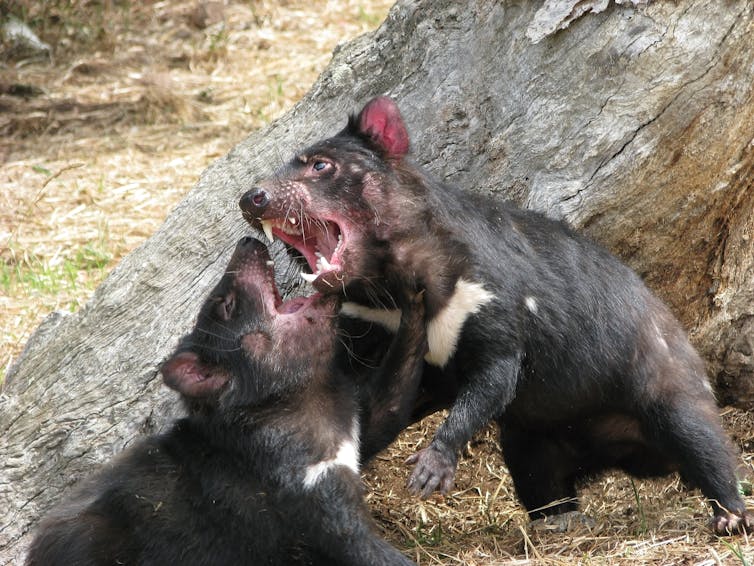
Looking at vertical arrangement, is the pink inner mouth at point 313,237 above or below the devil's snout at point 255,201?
below

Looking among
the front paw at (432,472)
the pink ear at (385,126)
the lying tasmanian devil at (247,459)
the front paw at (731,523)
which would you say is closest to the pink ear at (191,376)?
the lying tasmanian devil at (247,459)

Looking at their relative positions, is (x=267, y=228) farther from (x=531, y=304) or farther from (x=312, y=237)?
(x=531, y=304)

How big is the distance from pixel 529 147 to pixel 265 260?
1.23 m

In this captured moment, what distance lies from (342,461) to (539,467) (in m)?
1.11

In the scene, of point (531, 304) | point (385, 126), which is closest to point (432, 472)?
point (531, 304)

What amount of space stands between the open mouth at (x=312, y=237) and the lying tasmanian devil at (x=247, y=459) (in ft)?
0.35

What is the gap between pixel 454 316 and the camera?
4.26 metres

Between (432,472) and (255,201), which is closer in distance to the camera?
(432,472)

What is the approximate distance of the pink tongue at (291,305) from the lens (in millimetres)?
4441

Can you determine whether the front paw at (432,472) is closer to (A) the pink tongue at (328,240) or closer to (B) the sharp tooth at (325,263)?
(B) the sharp tooth at (325,263)

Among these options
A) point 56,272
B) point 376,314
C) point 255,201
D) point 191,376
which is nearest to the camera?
point 191,376

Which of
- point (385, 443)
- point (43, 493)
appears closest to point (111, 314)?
point (43, 493)

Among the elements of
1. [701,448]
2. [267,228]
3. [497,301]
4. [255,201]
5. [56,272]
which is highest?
[255,201]

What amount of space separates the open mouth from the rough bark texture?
0.59m
